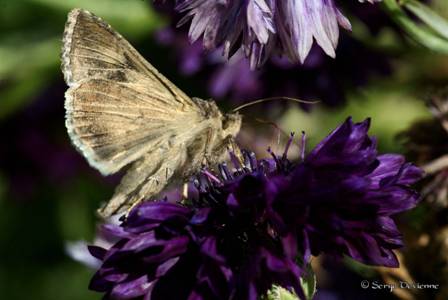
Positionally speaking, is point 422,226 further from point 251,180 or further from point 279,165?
point 251,180

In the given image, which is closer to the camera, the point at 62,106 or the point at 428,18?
the point at 428,18

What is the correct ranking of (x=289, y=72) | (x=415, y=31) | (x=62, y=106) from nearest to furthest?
(x=415, y=31) < (x=289, y=72) < (x=62, y=106)


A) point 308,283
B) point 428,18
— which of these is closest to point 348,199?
point 308,283

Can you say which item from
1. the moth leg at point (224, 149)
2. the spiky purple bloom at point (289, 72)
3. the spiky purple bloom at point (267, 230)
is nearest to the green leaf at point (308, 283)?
the spiky purple bloom at point (267, 230)

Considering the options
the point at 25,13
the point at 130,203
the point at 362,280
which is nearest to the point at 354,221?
the point at 130,203

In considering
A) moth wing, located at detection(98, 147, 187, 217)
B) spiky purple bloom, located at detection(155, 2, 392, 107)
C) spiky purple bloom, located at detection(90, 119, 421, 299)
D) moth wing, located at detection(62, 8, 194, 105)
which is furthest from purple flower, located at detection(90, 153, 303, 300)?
spiky purple bloom, located at detection(155, 2, 392, 107)

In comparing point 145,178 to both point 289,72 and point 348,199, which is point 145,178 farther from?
point 289,72
